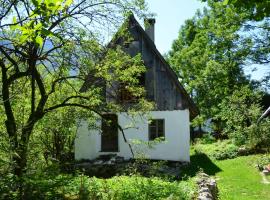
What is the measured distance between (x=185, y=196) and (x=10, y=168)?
14.4 feet

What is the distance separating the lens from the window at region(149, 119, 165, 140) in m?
22.0

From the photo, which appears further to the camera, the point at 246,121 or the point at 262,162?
the point at 246,121

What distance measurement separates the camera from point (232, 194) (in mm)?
13328

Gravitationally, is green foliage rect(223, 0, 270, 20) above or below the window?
above

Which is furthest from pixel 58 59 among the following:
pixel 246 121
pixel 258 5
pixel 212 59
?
pixel 212 59

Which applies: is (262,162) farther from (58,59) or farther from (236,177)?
(58,59)

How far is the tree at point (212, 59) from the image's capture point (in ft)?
109

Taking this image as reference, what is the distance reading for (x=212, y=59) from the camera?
127ft

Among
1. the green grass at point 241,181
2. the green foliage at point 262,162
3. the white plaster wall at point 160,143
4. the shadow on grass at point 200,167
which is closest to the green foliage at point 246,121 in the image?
the green grass at point 241,181

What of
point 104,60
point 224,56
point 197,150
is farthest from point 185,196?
point 224,56

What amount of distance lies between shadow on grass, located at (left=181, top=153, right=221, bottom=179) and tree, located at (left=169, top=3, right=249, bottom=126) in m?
11.2

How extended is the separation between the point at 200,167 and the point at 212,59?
2019 cm

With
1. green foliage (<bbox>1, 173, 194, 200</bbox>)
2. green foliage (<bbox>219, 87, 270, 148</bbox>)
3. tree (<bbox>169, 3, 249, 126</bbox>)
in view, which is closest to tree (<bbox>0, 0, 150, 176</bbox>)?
green foliage (<bbox>1, 173, 194, 200</bbox>)

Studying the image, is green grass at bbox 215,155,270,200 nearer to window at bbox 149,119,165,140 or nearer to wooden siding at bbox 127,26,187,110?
window at bbox 149,119,165,140
